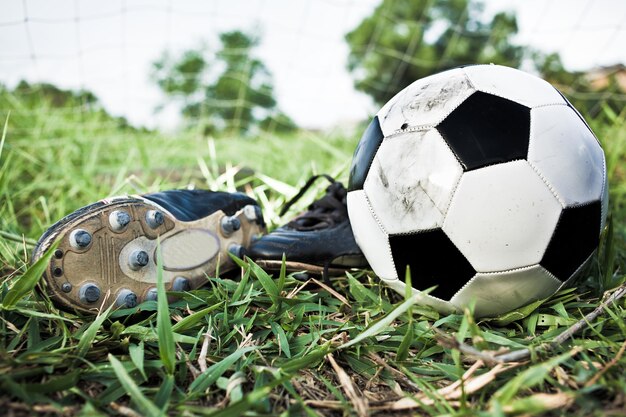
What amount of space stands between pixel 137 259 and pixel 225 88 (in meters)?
12.0

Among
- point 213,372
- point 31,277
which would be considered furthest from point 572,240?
point 31,277

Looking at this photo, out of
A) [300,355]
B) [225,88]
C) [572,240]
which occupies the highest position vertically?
[572,240]

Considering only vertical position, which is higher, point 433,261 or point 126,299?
point 433,261

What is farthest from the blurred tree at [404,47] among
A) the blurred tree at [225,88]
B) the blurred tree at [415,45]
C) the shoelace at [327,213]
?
the shoelace at [327,213]

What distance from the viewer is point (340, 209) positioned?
1584 mm

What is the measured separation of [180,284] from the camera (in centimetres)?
131

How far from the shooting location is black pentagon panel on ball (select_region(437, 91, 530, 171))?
1.09 m

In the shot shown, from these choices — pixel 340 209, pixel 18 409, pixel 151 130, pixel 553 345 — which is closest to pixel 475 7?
pixel 151 130

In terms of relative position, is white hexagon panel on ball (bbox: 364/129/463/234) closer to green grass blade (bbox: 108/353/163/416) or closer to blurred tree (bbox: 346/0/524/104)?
green grass blade (bbox: 108/353/163/416)

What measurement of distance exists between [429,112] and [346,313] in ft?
1.87

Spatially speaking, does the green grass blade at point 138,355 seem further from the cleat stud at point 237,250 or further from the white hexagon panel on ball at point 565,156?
the white hexagon panel on ball at point 565,156

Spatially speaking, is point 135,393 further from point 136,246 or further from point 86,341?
point 136,246

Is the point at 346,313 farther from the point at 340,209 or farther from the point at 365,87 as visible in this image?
the point at 365,87

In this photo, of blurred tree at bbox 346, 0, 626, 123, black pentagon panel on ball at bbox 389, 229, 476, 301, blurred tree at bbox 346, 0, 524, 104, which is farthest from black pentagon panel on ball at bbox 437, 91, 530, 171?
blurred tree at bbox 346, 0, 524, 104
